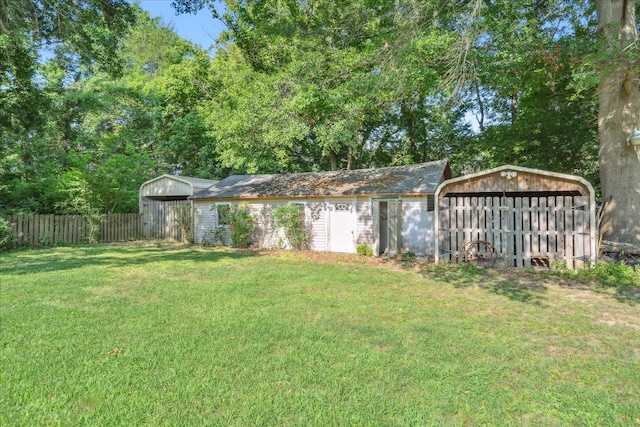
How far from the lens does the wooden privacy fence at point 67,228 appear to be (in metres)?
12.4

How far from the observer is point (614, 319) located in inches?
193

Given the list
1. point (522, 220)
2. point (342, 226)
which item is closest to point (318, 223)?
point (342, 226)

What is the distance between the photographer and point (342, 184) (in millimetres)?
13039

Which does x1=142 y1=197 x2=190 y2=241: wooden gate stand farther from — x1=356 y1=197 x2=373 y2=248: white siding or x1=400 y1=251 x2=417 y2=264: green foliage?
x1=400 y1=251 x2=417 y2=264: green foliage

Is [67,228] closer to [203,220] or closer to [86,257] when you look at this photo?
[86,257]

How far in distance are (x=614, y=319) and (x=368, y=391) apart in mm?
4244

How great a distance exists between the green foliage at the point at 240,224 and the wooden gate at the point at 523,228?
7267mm

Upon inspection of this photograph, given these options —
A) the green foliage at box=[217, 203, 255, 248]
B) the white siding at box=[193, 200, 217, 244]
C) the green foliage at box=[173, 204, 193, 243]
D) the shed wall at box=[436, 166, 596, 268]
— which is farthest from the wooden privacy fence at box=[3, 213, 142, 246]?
the shed wall at box=[436, 166, 596, 268]

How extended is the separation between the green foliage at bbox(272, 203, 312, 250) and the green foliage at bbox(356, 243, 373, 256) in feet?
6.85

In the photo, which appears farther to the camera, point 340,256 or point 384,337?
point 340,256

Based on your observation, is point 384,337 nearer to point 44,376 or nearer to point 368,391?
point 368,391

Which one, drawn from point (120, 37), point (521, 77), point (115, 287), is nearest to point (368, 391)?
point (115, 287)

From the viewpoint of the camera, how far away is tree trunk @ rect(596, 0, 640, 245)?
330 inches

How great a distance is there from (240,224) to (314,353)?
10.6 metres
